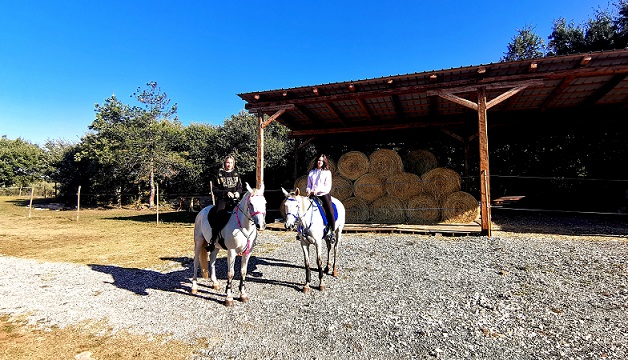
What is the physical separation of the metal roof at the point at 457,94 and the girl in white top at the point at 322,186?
14.1 feet

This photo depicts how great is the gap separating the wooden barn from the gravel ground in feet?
8.84

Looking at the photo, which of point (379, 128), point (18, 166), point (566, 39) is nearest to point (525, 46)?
point (566, 39)

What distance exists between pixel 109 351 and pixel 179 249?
534cm

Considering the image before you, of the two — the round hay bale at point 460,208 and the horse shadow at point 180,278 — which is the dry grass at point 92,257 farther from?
the round hay bale at point 460,208

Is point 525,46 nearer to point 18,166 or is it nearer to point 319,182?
point 319,182

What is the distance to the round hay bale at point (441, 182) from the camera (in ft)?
31.6

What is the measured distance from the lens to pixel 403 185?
33.6 feet

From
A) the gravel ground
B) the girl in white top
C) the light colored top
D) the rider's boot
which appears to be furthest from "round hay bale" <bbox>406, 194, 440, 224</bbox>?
the rider's boot

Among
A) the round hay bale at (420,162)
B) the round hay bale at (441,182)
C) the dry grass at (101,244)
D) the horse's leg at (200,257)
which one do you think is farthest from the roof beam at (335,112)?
the horse's leg at (200,257)

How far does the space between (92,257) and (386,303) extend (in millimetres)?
7618

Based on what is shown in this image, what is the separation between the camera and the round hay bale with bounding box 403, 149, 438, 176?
11164 mm

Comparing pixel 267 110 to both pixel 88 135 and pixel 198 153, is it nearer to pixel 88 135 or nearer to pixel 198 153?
pixel 198 153

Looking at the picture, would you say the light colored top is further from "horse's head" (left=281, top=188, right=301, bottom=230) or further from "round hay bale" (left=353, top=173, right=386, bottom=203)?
"round hay bale" (left=353, top=173, right=386, bottom=203)

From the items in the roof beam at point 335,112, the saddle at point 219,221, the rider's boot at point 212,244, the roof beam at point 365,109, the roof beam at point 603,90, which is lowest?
the rider's boot at point 212,244
